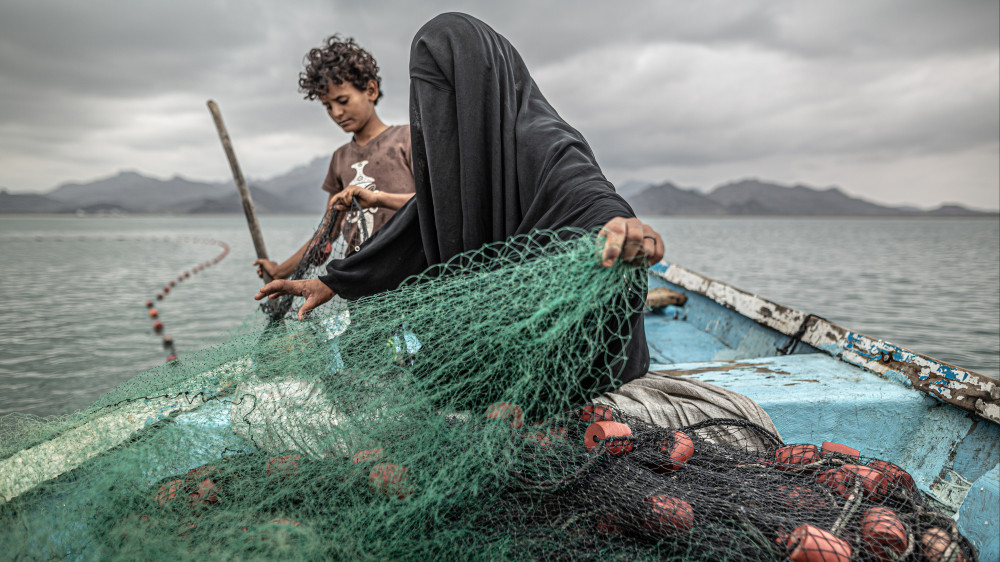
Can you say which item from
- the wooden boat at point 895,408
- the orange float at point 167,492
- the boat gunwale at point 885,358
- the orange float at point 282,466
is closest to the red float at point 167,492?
the orange float at point 167,492

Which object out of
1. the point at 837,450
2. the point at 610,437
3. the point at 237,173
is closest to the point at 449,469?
the point at 610,437

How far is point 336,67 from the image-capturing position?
3273mm

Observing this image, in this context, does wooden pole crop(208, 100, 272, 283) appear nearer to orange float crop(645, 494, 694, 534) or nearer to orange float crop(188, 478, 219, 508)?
orange float crop(188, 478, 219, 508)

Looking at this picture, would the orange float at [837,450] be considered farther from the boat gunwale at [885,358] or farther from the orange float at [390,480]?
the orange float at [390,480]

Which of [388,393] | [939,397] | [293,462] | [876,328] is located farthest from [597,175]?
[876,328]

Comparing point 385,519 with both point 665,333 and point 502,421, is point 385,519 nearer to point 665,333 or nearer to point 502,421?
point 502,421

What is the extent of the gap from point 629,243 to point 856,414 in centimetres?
190

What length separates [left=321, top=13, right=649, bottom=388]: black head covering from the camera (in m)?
2.20

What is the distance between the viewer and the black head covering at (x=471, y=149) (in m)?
2.20

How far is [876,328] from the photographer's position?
1001cm

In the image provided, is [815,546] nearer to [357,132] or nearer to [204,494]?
[204,494]

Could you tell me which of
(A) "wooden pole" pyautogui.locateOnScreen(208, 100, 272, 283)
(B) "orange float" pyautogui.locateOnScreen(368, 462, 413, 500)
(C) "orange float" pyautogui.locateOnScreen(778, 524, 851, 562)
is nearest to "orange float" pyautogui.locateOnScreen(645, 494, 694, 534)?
(C) "orange float" pyautogui.locateOnScreen(778, 524, 851, 562)

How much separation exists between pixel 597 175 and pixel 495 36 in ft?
2.89

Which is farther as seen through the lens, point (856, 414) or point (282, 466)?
point (856, 414)
